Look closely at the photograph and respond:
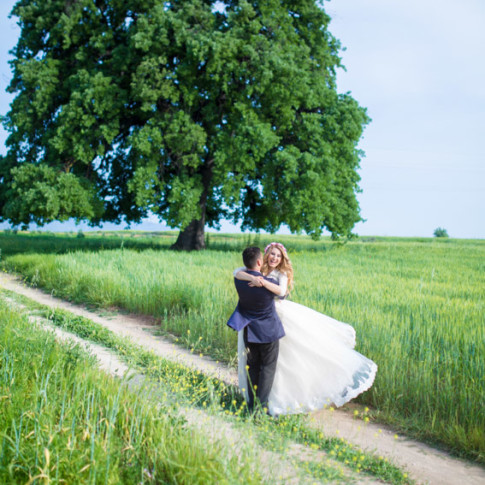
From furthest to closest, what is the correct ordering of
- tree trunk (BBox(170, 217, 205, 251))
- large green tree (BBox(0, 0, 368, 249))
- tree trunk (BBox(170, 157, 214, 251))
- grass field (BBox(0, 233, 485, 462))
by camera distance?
1. tree trunk (BBox(170, 217, 205, 251))
2. tree trunk (BBox(170, 157, 214, 251))
3. large green tree (BBox(0, 0, 368, 249))
4. grass field (BBox(0, 233, 485, 462))

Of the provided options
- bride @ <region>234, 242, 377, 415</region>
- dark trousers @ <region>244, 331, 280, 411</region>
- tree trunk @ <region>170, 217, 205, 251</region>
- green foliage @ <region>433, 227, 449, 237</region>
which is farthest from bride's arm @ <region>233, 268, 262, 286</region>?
green foliage @ <region>433, 227, 449, 237</region>

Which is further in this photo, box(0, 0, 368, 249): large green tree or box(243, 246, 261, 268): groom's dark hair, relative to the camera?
box(0, 0, 368, 249): large green tree

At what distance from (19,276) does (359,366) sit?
13787mm

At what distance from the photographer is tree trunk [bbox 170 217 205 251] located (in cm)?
2244

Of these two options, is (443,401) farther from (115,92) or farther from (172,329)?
(115,92)

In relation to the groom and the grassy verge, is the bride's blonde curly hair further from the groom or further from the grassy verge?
the grassy verge

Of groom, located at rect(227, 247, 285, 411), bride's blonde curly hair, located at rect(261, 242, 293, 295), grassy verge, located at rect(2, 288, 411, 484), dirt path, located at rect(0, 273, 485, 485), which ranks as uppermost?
bride's blonde curly hair, located at rect(261, 242, 293, 295)

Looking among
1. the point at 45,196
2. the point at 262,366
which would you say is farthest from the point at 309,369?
the point at 45,196

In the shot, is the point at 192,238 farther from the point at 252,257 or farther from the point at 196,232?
the point at 252,257

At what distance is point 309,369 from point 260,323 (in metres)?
0.77

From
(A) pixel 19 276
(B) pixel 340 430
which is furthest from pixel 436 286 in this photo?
(A) pixel 19 276

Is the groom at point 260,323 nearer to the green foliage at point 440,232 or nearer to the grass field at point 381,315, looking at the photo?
the grass field at point 381,315

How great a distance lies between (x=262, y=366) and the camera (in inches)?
190

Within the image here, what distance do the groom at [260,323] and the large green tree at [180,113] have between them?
44.9 ft
